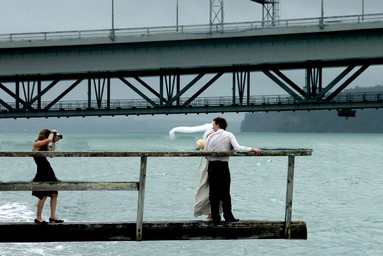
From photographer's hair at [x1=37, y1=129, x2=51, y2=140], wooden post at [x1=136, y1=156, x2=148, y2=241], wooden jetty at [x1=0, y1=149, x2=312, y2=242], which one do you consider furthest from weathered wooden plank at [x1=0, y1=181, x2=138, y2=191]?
photographer's hair at [x1=37, y1=129, x2=51, y2=140]

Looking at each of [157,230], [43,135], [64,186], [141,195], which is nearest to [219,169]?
[141,195]

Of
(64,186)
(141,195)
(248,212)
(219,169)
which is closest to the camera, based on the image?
(64,186)

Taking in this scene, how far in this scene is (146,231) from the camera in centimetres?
1071

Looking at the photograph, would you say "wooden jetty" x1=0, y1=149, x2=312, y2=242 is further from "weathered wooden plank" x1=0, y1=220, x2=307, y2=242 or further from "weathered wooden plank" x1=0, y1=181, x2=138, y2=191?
"weathered wooden plank" x1=0, y1=181, x2=138, y2=191

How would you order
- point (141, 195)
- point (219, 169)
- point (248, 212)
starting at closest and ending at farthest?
point (141, 195)
point (219, 169)
point (248, 212)

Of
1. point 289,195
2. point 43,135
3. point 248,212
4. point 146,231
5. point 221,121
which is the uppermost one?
point 221,121

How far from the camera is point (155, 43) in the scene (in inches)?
2002

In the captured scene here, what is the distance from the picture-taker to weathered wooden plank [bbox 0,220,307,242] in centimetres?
1059

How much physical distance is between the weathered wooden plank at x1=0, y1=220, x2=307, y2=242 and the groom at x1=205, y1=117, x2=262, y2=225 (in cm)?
23

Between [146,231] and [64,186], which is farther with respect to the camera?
[146,231]

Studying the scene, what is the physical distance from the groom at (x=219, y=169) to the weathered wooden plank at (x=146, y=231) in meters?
0.23

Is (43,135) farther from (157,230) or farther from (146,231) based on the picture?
(157,230)

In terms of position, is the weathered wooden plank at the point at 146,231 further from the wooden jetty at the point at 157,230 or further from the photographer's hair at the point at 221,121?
the photographer's hair at the point at 221,121

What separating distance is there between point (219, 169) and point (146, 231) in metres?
1.67
